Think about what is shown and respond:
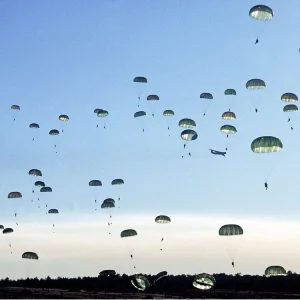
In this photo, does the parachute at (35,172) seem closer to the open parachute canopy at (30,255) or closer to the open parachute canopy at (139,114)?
the open parachute canopy at (30,255)

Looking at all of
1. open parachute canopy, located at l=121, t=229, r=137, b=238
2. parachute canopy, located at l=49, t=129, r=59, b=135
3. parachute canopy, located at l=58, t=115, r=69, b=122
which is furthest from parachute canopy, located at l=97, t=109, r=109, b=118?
open parachute canopy, located at l=121, t=229, r=137, b=238

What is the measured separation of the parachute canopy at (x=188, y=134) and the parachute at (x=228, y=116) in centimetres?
488

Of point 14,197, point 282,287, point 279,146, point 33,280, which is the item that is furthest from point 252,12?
point 33,280

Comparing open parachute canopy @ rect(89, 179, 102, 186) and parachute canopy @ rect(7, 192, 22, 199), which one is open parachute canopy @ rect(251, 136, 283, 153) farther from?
parachute canopy @ rect(7, 192, 22, 199)

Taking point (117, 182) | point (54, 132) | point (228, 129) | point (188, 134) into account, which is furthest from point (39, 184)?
point (228, 129)

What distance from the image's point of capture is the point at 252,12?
70.7 meters

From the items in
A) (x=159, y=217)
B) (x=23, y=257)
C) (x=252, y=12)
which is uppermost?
(x=252, y=12)

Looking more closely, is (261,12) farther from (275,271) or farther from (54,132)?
(54,132)

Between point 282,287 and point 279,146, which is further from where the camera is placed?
point 282,287

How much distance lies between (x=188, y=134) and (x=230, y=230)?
18.1 meters

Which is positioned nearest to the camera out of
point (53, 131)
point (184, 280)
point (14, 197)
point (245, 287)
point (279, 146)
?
point (279, 146)

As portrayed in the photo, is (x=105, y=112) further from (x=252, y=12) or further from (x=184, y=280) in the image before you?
(x=184, y=280)

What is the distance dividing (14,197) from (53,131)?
37.9 ft

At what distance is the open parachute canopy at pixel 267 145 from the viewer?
218ft
